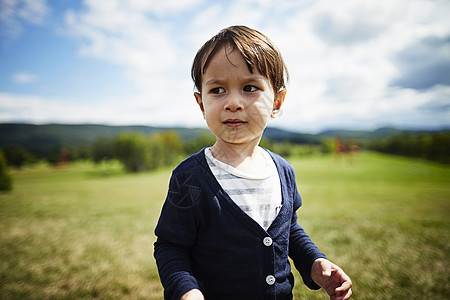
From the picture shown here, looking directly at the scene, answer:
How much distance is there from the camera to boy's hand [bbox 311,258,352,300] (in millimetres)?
1244

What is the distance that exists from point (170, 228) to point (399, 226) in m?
6.32

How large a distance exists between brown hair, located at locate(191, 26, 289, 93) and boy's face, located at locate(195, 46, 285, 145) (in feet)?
0.11

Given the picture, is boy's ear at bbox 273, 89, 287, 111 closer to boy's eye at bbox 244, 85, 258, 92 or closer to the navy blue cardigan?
boy's eye at bbox 244, 85, 258, 92

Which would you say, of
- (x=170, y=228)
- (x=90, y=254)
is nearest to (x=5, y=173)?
(x=90, y=254)

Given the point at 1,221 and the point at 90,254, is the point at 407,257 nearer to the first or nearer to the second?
the point at 90,254

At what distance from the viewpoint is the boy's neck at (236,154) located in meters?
1.35

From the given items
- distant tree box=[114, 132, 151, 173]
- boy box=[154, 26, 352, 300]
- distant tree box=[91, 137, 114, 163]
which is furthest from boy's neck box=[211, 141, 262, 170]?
distant tree box=[91, 137, 114, 163]

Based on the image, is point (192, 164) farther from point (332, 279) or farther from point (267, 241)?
point (332, 279)

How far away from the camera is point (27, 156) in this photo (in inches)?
895

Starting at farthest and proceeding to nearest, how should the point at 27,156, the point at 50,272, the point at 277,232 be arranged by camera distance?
the point at 27,156 < the point at 50,272 < the point at 277,232

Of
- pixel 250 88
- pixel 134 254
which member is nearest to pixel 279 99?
pixel 250 88

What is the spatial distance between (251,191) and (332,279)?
671 mm

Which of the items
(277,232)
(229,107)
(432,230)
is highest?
(229,107)

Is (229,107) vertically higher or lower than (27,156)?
higher
